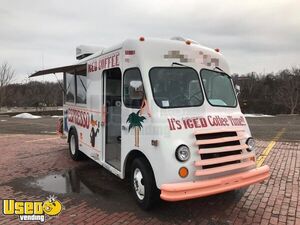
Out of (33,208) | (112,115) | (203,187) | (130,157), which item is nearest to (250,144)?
(203,187)

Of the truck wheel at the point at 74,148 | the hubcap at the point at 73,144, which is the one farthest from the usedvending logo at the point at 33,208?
the hubcap at the point at 73,144

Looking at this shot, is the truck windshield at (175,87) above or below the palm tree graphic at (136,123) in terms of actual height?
above

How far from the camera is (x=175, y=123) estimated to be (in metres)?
4.71

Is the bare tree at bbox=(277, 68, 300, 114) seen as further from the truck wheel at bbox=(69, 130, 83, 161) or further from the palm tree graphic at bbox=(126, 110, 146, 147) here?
the palm tree graphic at bbox=(126, 110, 146, 147)

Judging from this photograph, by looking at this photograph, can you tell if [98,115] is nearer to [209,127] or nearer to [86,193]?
[86,193]

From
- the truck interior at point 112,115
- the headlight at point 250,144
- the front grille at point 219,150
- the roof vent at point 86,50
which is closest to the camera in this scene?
the front grille at point 219,150

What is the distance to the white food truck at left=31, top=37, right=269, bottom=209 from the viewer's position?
450cm

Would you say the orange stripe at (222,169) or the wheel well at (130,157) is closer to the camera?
the orange stripe at (222,169)

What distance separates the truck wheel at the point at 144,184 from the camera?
4.78 m

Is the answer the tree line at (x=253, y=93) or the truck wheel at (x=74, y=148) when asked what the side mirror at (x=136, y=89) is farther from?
the tree line at (x=253, y=93)

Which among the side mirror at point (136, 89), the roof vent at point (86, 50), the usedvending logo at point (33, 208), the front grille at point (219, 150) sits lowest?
the usedvending logo at point (33, 208)

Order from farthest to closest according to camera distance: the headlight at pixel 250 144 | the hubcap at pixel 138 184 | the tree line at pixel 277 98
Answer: the tree line at pixel 277 98, the headlight at pixel 250 144, the hubcap at pixel 138 184

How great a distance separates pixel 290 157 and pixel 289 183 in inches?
111

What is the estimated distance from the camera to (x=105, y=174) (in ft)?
23.9
